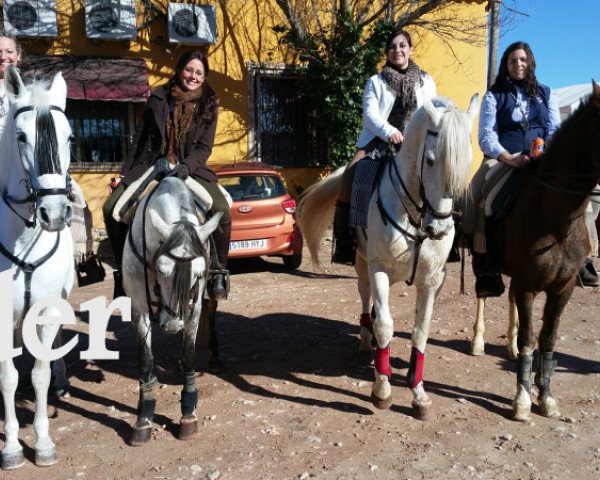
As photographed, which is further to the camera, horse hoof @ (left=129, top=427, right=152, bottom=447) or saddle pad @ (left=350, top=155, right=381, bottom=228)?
saddle pad @ (left=350, top=155, right=381, bottom=228)

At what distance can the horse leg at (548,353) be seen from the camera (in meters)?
4.30

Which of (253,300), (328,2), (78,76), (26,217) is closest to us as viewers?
(26,217)

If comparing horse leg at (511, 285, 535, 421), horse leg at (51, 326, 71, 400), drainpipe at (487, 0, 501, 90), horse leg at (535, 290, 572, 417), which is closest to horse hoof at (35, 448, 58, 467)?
horse leg at (51, 326, 71, 400)

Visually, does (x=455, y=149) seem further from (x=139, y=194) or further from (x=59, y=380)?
(x=59, y=380)

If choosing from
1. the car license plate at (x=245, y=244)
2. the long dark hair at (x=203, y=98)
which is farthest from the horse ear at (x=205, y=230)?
the car license plate at (x=245, y=244)

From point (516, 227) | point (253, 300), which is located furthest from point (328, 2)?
point (516, 227)

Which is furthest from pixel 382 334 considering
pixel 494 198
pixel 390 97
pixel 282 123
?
pixel 282 123

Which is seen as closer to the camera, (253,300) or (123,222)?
(123,222)

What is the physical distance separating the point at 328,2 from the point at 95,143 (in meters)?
6.77

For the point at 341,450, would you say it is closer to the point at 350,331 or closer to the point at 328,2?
the point at 350,331

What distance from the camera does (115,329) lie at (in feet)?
22.6

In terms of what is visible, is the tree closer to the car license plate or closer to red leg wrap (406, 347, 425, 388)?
the car license plate

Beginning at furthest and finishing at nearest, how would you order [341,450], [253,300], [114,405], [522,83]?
[253,300]
[522,83]
[114,405]
[341,450]

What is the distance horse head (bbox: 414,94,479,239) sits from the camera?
3.62 meters
